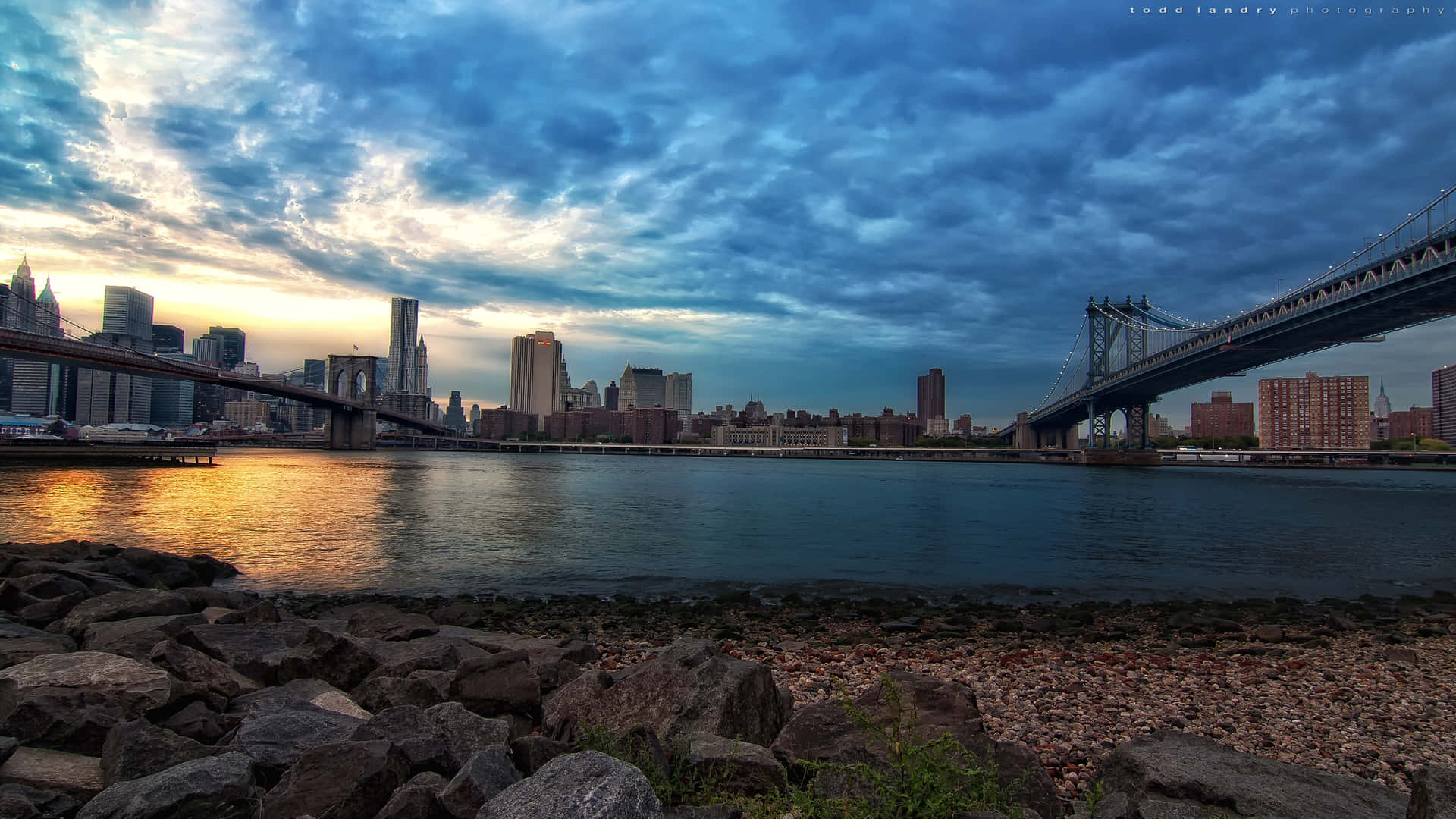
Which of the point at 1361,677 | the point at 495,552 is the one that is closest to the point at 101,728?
the point at 1361,677

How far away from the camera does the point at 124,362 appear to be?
55812 mm

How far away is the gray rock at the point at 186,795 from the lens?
9.34 feet

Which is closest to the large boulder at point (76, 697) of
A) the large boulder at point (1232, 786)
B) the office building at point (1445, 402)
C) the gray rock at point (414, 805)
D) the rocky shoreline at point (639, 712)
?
the rocky shoreline at point (639, 712)

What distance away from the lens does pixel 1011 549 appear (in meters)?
19.7

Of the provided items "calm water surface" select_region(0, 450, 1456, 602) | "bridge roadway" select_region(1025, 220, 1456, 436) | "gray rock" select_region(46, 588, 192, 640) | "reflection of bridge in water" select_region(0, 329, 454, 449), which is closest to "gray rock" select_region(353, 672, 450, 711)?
"gray rock" select_region(46, 588, 192, 640)

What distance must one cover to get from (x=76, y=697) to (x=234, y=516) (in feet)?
80.8

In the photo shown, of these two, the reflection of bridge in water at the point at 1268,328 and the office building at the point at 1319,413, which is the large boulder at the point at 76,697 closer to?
the reflection of bridge in water at the point at 1268,328

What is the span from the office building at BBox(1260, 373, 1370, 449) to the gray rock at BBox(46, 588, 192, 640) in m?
171

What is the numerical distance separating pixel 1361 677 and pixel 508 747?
808 cm

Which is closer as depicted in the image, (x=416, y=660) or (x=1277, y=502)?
(x=416, y=660)

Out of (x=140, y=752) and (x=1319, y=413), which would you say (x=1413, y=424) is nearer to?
(x=1319, y=413)

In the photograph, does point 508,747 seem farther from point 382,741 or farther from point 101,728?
point 101,728

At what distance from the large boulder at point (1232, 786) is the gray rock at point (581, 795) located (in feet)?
7.40

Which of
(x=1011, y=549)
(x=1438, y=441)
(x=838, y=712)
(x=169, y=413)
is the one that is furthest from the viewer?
(x=169, y=413)
